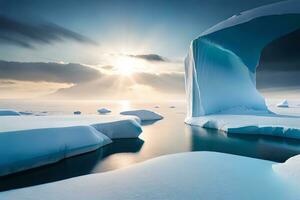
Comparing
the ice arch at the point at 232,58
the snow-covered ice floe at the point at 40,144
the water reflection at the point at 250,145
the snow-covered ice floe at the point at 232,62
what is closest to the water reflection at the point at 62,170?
the snow-covered ice floe at the point at 40,144

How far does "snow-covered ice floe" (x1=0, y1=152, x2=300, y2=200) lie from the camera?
12.3 feet

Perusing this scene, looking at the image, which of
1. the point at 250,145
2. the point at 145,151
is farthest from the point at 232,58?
the point at 145,151

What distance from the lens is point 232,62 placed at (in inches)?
766

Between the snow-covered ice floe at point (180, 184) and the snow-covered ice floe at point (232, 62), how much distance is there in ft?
29.5

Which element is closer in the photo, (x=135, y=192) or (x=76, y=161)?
(x=135, y=192)

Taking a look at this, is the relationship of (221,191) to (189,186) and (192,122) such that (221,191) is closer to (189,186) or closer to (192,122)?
(189,186)

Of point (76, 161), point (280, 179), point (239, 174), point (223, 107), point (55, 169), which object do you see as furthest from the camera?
point (223, 107)

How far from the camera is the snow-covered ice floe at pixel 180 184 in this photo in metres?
3.74

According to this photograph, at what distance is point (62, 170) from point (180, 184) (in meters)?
3.77

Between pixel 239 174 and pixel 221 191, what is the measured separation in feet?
4.06

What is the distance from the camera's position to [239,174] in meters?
4.90

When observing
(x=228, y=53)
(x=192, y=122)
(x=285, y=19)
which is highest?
(x=285, y=19)

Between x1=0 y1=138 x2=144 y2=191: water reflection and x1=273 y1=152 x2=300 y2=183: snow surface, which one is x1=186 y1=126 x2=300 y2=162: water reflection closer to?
x1=273 y1=152 x2=300 y2=183: snow surface

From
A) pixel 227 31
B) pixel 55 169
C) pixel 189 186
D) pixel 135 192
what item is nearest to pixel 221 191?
pixel 189 186
